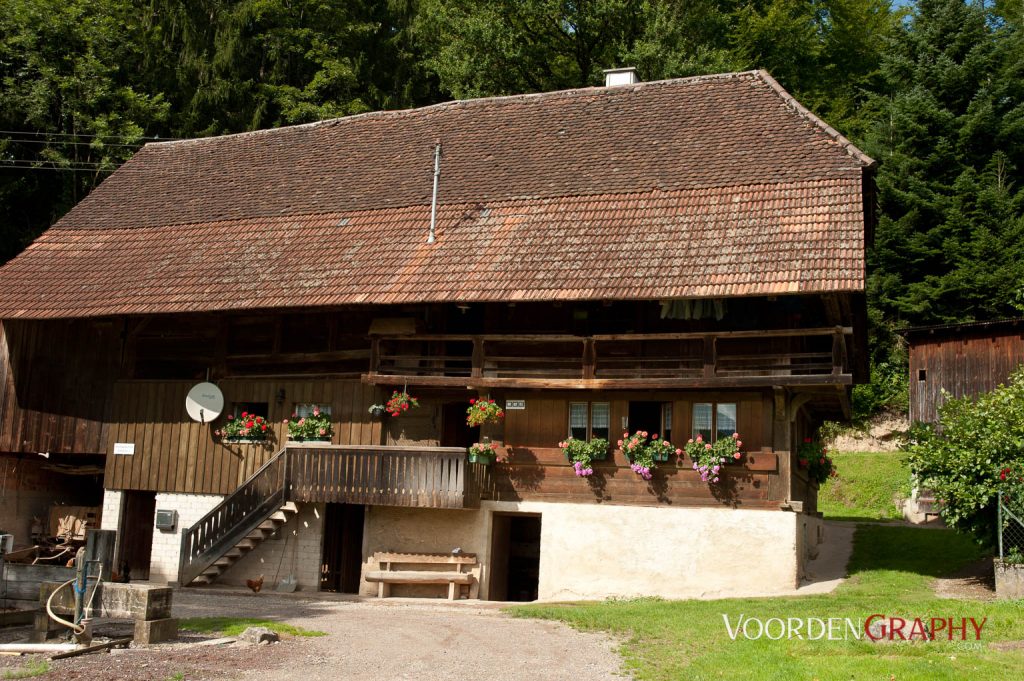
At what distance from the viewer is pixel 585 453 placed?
19.6 metres

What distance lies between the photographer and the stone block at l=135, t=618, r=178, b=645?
12547 mm

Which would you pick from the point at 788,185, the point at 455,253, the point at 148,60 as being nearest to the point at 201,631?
the point at 455,253

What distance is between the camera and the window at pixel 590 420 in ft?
66.2

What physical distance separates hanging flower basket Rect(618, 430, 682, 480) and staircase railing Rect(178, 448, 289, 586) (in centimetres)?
645

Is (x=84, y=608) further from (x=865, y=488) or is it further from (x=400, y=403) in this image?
(x=865, y=488)

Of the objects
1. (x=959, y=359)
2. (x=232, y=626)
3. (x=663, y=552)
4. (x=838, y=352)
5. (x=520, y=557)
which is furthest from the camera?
(x=959, y=359)

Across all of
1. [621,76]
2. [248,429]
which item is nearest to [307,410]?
[248,429]

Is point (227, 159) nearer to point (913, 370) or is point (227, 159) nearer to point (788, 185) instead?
point (788, 185)

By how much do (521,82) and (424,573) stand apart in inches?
875

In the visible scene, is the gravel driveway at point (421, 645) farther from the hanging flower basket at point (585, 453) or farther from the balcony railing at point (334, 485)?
the hanging flower basket at point (585, 453)

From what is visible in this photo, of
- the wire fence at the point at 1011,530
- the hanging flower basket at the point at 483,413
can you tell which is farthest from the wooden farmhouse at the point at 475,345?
the wire fence at the point at 1011,530

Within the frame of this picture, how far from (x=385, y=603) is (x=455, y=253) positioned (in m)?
6.60

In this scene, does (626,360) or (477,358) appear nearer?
(626,360)

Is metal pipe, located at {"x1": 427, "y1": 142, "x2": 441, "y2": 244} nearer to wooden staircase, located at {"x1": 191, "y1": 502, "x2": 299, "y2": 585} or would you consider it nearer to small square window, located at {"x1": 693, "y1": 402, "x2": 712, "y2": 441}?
wooden staircase, located at {"x1": 191, "y1": 502, "x2": 299, "y2": 585}
